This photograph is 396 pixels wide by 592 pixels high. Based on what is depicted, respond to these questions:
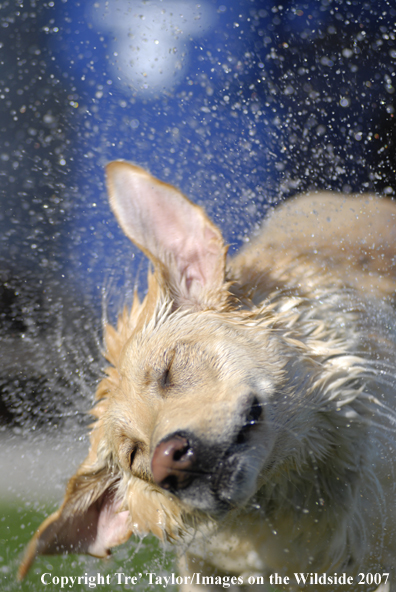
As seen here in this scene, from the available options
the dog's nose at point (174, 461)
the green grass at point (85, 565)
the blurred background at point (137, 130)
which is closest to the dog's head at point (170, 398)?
the dog's nose at point (174, 461)

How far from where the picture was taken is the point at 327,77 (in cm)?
334

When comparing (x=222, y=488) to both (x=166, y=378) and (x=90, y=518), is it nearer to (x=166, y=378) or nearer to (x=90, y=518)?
(x=166, y=378)

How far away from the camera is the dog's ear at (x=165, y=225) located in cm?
196

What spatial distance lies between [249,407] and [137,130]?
259cm

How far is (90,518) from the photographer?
219cm

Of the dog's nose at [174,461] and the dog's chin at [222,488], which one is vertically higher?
the dog's nose at [174,461]

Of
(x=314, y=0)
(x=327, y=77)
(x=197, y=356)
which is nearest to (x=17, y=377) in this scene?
(x=197, y=356)

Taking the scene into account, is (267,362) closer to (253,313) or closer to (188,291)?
(253,313)

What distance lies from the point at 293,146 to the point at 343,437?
2.34m

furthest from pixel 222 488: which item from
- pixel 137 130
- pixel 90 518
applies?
pixel 137 130

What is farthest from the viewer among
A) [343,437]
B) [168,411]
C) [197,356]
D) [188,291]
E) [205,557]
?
[205,557]

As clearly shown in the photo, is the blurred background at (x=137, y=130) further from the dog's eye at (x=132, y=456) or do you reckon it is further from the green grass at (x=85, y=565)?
the dog's eye at (x=132, y=456)

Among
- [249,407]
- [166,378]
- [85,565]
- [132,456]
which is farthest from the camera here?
[85,565]

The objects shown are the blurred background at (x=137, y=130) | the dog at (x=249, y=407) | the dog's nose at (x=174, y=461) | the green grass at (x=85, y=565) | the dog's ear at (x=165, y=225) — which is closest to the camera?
the dog's nose at (x=174, y=461)
